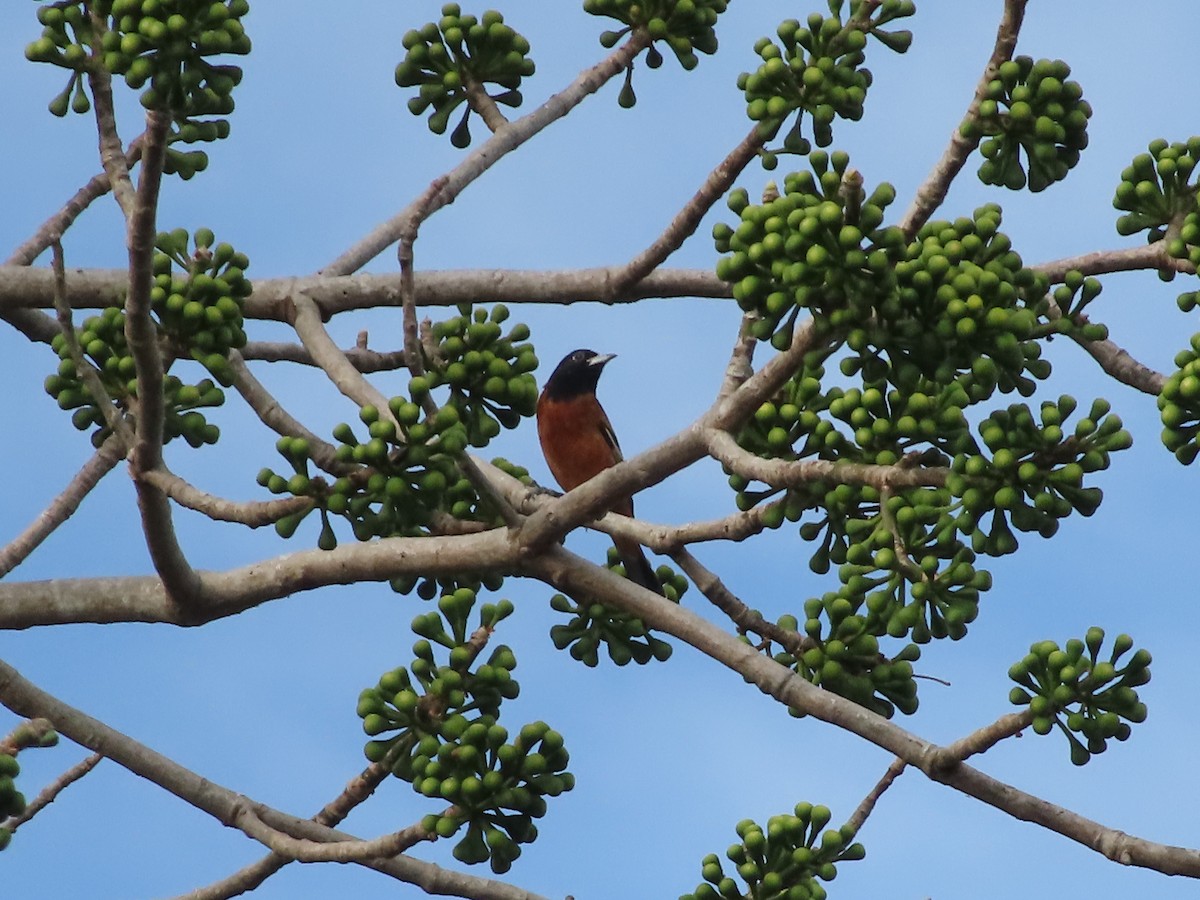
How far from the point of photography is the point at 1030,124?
18.6 ft

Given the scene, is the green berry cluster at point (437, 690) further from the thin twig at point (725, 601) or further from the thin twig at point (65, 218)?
the thin twig at point (65, 218)

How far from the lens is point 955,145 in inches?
218

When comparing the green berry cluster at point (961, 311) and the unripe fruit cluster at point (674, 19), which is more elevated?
the unripe fruit cluster at point (674, 19)

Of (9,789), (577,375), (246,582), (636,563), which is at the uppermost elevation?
(577,375)

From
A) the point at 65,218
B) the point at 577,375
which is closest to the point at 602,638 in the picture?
the point at 65,218

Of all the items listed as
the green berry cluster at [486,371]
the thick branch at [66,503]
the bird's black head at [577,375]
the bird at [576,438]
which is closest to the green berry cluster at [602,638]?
the green berry cluster at [486,371]

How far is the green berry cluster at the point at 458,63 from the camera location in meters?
7.70

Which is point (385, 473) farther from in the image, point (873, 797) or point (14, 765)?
point (873, 797)

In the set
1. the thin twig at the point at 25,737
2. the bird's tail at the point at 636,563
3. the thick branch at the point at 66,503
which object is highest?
the bird's tail at the point at 636,563

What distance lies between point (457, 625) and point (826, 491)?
56.6 inches

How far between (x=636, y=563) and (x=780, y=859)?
147 inches

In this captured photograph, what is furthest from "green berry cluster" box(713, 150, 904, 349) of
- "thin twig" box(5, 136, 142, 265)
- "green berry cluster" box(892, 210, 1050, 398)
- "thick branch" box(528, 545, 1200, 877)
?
"thin twig" box(5, 136, 142, 265)

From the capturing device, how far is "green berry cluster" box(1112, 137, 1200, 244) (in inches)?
234

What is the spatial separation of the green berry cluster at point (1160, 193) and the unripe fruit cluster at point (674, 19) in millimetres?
2305
